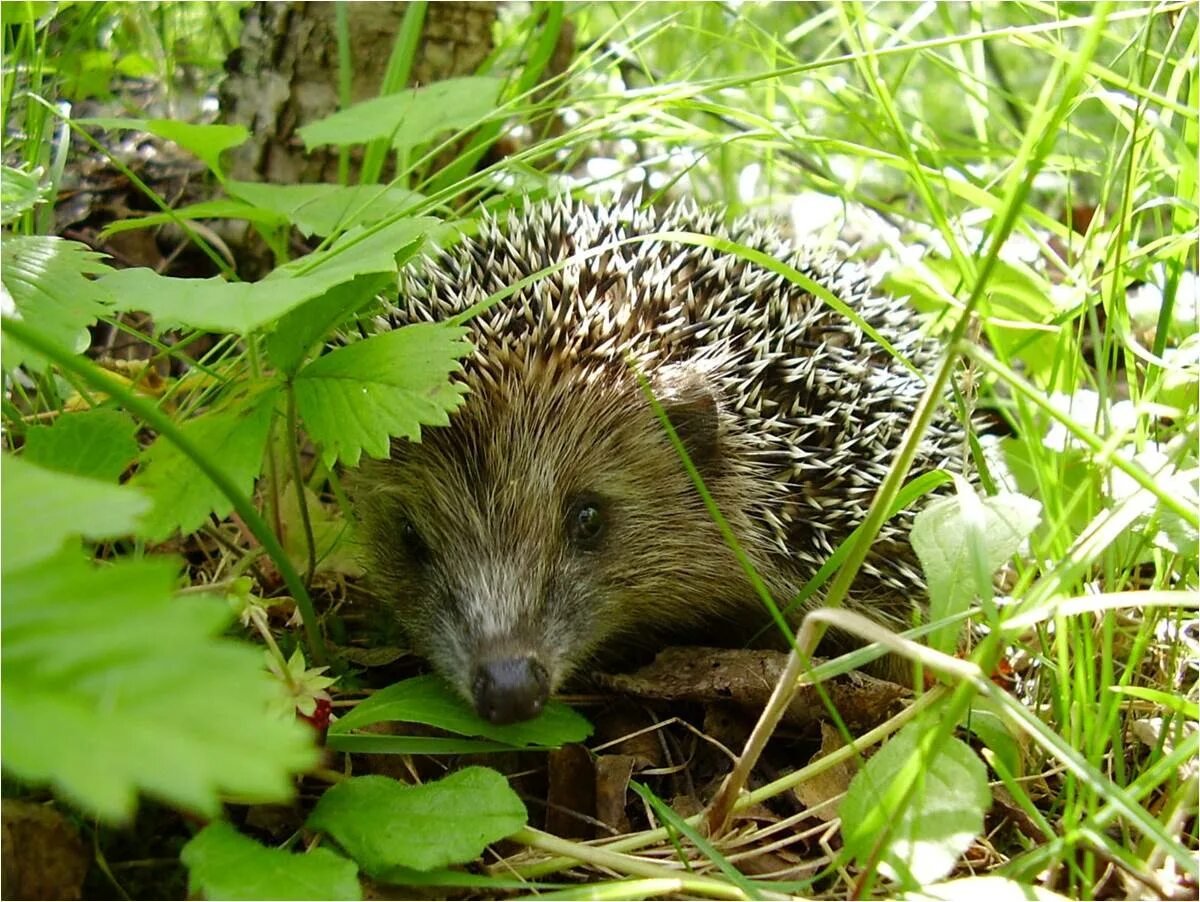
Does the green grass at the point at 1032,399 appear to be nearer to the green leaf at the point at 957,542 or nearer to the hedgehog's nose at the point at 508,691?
the green leaf at the point at 957,542

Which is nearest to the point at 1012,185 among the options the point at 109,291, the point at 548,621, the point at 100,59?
the point at 548,621

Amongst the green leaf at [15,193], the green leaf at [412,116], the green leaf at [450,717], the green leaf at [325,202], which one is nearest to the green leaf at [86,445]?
the green leaf at [15,193]

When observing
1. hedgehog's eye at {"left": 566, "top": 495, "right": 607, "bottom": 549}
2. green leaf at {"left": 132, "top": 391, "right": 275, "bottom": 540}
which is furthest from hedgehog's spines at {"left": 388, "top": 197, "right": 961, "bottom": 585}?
green leaf at {"left": 132, "top": 391, "right": 275, "bottom": 540}

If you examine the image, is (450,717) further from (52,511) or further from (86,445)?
(52,511)

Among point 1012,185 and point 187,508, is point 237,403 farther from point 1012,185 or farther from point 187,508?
point 1012,185

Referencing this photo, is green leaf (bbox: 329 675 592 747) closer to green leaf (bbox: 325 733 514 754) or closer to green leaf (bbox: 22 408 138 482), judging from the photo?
green leaf (bbox: 325 733 514 754)

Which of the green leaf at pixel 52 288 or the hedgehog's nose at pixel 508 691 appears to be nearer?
the green leaf at pixel 52 288
